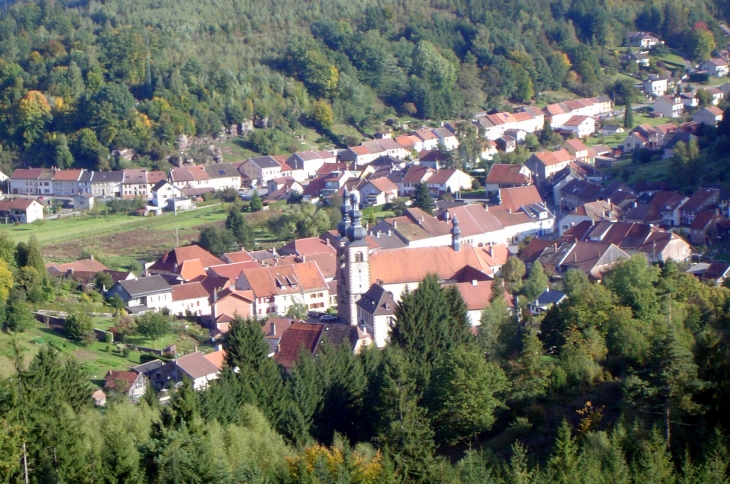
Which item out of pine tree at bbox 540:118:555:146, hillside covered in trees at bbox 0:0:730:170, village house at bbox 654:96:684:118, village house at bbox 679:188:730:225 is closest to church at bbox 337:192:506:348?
village house at bbox 679:188:730:225

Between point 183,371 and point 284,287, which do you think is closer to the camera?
point 183,371

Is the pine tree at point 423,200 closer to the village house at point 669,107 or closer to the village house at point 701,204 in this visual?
the village house at point 701,204

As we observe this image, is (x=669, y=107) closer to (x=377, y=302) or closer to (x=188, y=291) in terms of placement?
(x=188, y=291)

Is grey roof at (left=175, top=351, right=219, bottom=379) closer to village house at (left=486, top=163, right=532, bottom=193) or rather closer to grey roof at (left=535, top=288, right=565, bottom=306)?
grey roof at (left=535, top=288, right=565, bottom=306)

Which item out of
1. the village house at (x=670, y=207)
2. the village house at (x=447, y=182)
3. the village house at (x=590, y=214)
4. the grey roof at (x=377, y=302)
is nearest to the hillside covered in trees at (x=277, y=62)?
the village house at (x=447, y=182)

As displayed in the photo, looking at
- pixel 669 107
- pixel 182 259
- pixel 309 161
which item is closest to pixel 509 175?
pixel 309 161

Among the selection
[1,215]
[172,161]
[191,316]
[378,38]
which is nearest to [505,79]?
[378,38]
